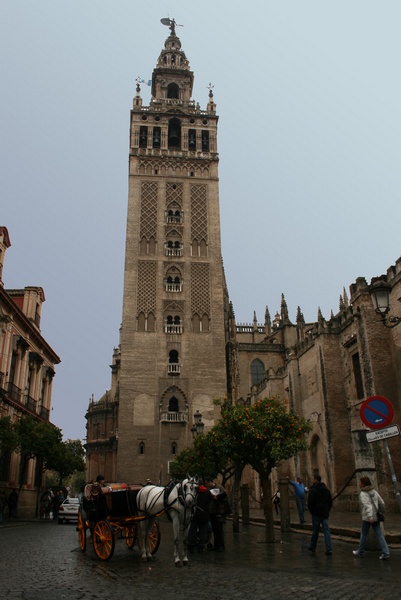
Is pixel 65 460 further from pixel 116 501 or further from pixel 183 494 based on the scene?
pixel 183 494

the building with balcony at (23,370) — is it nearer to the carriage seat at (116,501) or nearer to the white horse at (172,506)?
the carriage seat at (116,501)

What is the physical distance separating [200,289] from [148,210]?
7904mm

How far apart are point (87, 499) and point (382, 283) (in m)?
6.62

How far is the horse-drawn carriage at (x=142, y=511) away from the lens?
320 inches

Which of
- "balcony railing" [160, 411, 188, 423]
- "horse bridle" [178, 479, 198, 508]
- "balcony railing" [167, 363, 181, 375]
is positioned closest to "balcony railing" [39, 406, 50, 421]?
"balcony railing" [160, 411, 188, 423]

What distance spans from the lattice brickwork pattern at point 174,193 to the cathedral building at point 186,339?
0.29 ft

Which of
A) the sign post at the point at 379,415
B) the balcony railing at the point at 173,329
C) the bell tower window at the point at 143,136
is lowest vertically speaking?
the sign post at the point at 379,415

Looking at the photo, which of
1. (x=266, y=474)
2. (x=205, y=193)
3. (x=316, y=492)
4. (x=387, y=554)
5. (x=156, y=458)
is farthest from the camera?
(x=205, y=193)

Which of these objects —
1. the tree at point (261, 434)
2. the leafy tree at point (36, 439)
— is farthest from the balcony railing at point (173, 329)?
the tree at point (261, 434)

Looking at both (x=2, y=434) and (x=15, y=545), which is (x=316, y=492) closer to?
(x=15, y=545)

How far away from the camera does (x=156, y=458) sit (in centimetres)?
3528

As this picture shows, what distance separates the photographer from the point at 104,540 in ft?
27.4

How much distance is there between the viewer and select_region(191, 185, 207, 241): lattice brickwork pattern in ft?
139

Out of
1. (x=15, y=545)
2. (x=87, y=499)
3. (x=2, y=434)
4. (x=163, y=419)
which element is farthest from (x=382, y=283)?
(x=163, y=419)
